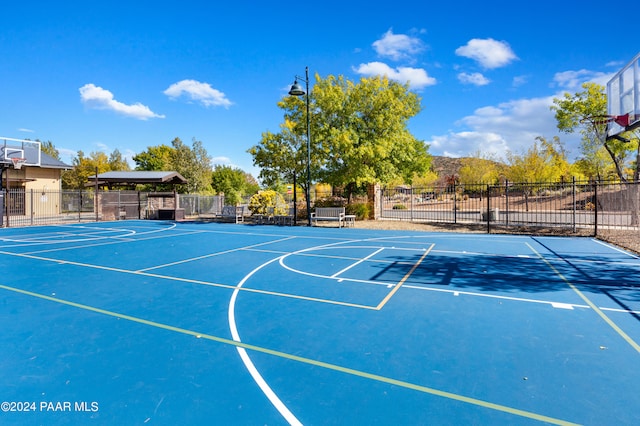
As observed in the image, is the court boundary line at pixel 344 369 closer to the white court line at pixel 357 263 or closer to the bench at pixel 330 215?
the white court line at pixel 357 263

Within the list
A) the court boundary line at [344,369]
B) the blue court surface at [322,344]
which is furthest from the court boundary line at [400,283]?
the court boundary line at [344,369]

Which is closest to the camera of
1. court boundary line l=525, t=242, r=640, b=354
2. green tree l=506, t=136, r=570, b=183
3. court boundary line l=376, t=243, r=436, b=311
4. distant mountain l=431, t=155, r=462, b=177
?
court boundary line l=525, t=242, r=640, b=354

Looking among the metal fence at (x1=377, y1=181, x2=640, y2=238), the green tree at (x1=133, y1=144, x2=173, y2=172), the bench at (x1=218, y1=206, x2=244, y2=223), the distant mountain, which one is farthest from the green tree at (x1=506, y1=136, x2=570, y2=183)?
the distant mountain

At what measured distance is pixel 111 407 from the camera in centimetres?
358

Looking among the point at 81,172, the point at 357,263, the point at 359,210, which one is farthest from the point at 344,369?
the point at 81,172

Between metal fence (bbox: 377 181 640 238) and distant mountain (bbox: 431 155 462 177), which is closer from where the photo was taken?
metal fence (bbox: 377 181 640 238)

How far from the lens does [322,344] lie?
504 cm

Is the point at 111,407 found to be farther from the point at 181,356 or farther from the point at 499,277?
the point at 499,277

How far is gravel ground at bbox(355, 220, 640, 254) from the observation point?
13888 millimetres

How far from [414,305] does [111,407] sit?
5.00 m

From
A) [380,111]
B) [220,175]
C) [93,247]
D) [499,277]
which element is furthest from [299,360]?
[220,175]

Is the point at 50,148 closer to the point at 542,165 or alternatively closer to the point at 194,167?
the point at 194,167

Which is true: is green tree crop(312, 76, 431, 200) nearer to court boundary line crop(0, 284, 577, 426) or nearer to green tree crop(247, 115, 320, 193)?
green tree crop(247, 115, 320, 193)

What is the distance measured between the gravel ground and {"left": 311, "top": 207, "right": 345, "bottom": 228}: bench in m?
1.17
